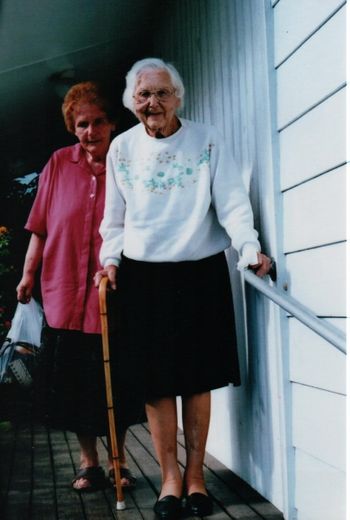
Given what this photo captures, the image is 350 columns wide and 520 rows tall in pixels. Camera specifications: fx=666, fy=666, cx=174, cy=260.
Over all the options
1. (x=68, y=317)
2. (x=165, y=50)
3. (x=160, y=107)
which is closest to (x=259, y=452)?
(x=68, y=317)

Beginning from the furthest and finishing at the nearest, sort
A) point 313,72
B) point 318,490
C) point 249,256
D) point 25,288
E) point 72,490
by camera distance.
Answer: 1. point 25,288
2. point 72,490
3. point 249,256
4. point 318,490
5. point 313,72

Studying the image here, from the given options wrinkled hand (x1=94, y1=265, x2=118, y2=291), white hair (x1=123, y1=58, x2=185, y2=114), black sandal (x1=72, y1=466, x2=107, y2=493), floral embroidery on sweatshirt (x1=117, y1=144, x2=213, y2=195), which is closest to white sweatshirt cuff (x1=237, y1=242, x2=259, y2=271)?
floral embroidery on sweatshirt (x1=117, y1=144, x2=213, y2=195)

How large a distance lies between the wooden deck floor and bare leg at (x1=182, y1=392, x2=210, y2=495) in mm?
122

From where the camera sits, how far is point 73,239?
2.40 metres

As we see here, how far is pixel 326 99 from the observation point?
5.14ft

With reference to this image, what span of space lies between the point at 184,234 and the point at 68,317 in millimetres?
A: 604

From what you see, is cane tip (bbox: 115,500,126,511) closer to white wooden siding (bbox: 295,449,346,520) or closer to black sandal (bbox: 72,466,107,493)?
black sandal (bbox: 72,466,107,493)

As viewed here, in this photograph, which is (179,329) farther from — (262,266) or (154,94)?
(154,94)

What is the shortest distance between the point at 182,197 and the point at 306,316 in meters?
0.71

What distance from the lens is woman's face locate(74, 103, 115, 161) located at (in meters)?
2.37

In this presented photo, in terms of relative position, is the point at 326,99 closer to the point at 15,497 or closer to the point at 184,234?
the point at 184,234

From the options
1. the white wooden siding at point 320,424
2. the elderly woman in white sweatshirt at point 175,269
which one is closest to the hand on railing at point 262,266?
the elderly woman in white sweatshirt at point 175,269

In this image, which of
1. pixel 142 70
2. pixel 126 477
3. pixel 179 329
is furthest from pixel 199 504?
pixel 142 70

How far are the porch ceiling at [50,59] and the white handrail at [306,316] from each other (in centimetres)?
109
